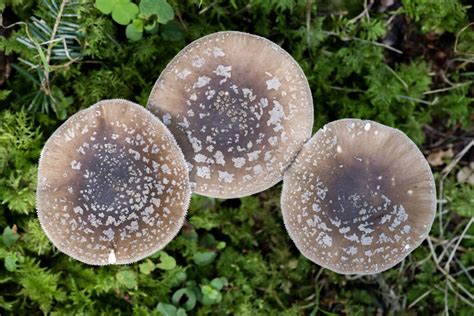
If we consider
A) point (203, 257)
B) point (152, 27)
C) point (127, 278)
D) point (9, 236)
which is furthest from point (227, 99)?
point (9, 236)

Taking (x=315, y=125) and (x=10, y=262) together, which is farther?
(x=315, y=125)

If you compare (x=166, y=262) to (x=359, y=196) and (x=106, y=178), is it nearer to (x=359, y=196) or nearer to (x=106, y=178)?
(x=106, y=178)

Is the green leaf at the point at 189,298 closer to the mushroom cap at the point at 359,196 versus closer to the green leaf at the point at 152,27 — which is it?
the mushroom cap at the point at 359,196

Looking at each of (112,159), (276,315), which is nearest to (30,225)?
(112,159)

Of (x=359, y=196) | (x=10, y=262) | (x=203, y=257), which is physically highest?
(x=359, y=196)

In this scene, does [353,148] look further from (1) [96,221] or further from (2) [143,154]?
(1) [96,221]

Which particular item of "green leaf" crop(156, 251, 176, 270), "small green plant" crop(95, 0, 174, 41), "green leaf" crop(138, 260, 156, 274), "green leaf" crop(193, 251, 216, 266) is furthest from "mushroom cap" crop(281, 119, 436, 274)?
"small green plant" crop(95, 0, 174, 41)
